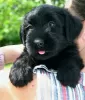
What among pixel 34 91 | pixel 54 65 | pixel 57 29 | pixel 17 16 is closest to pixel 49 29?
pixel 57 29

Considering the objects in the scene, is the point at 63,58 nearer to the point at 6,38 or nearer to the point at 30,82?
the point at 30,82

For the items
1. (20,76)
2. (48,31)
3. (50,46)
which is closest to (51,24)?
(48,31)

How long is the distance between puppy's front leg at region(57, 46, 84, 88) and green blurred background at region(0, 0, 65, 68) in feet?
13.3

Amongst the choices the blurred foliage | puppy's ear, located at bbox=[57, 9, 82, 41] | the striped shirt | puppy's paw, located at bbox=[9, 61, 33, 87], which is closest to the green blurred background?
the blurred foliage

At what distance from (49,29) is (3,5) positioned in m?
4.33

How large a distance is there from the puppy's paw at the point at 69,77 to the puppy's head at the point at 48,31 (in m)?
0.14

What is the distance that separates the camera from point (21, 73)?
2.66m

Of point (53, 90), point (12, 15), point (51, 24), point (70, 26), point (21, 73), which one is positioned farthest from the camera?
point (12, 15)

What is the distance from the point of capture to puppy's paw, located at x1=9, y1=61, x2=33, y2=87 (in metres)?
2.58

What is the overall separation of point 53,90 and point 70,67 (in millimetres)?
255

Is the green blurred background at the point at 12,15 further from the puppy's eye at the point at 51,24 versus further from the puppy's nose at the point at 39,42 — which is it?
the puppy's nose at the point at 39,42

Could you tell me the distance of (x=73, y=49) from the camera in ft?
9.52

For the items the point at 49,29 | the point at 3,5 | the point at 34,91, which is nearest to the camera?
the point at 34,91

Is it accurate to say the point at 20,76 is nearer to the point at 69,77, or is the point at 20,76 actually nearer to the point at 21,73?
the point at 21,73
